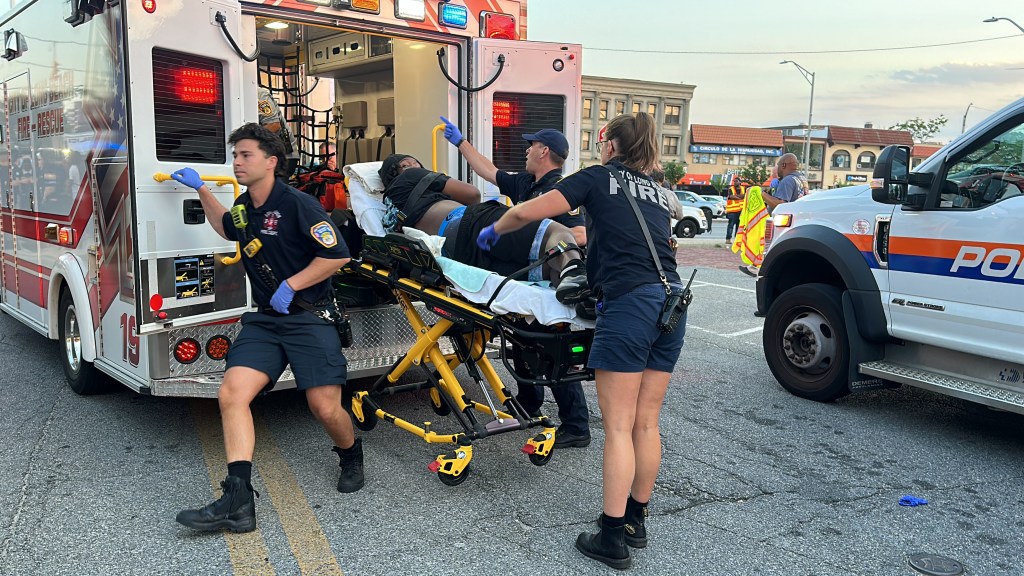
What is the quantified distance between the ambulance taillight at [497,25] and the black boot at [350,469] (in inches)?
130

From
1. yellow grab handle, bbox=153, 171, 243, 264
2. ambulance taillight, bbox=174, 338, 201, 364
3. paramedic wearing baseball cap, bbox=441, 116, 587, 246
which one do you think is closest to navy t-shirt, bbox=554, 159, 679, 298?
paramedic wearing baseball cap, bbox=441, 116, 587, 246

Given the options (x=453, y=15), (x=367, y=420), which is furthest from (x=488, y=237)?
(x=453, y=15)

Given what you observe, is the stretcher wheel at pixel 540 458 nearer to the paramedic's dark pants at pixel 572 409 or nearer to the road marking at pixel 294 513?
the paramedic's dark pants at pixel 572 409

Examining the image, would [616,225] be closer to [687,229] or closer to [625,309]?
[625,309]

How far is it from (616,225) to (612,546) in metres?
1.36

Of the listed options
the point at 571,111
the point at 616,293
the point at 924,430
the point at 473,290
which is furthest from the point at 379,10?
the point at 924,430

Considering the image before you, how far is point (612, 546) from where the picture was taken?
3381mm

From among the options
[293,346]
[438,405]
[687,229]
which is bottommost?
[687,229]

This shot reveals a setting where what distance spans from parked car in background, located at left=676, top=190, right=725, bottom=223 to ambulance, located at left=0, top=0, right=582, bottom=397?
21.8 meters

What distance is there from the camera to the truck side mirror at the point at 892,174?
503cm

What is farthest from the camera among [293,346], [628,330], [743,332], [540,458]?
[743,332]

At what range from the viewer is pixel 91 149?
4.74m

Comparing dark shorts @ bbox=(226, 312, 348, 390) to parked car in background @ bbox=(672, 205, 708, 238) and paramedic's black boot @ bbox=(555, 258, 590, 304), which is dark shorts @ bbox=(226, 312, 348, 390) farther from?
parked car in background @ bbox=(672, 205, 708, 238)

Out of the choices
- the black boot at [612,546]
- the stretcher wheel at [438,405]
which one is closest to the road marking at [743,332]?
the stretcher wheel at [438,405]
